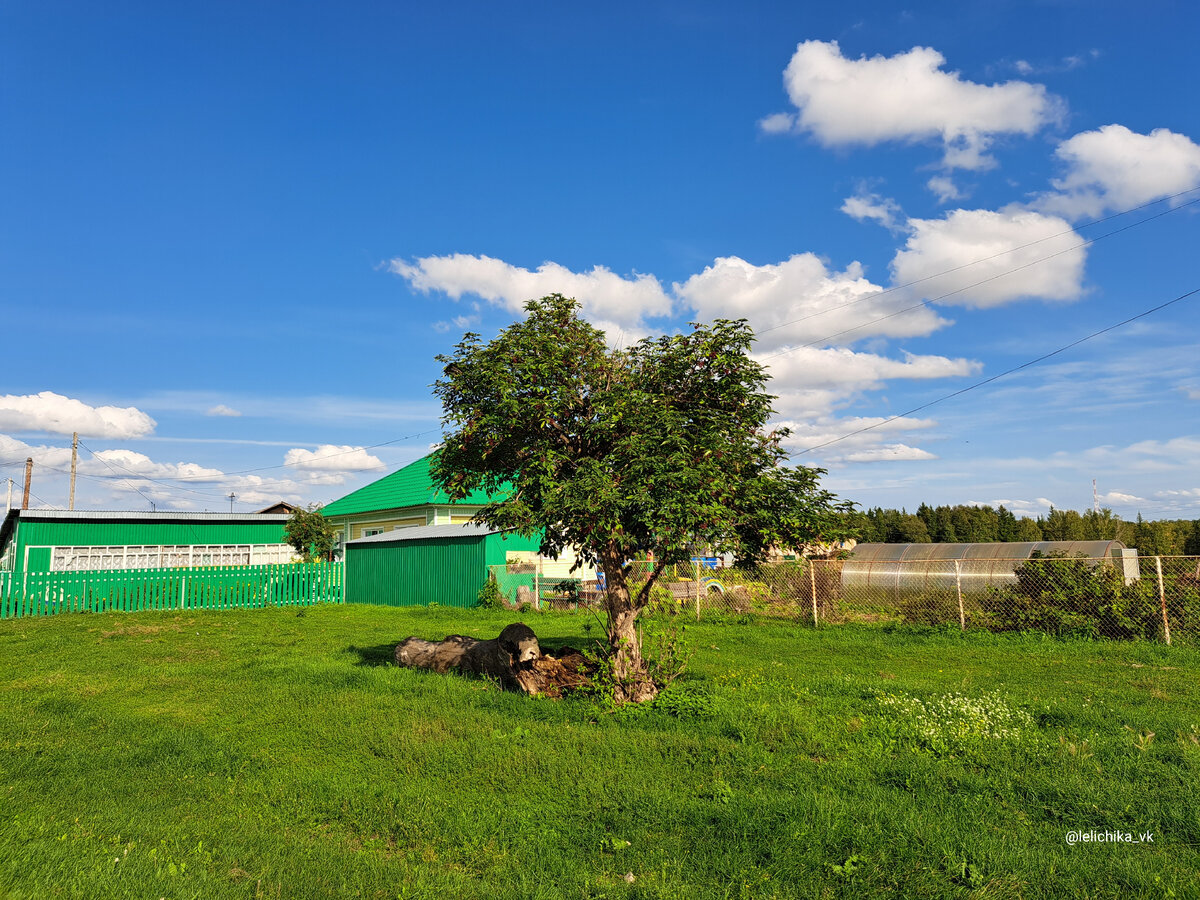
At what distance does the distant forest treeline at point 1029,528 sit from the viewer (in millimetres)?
46781

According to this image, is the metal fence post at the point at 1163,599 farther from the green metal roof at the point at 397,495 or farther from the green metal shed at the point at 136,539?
the green metal shed at the point at 136,539

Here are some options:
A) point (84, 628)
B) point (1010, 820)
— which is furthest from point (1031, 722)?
point (84, 628)

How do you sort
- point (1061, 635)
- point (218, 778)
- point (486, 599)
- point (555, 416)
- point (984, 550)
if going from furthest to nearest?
point (984, 550) → point (486, 599) → point (1061, 635) → point (555, 416) → point (218, 778)

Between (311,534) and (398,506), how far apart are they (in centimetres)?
451

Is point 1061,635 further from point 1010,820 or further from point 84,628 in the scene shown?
point 84,628

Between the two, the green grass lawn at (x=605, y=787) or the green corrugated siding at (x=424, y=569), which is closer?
the green grass lawn at (x=605, y=787)

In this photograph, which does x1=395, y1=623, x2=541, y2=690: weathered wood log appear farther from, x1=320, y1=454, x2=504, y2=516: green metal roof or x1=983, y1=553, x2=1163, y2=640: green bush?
x1=320, y1=454, x2=504, y2=516: green metal roof

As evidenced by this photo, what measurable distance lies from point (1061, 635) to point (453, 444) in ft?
37.8

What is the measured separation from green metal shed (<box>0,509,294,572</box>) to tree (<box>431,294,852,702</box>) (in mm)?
26809

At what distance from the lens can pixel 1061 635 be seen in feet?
42.8

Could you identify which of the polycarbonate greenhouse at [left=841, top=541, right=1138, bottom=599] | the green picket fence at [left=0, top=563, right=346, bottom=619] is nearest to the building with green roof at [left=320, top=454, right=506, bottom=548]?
the green picket fence at [left=0, top=563, right=346, bottom=619]

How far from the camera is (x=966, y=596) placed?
15.2 meters

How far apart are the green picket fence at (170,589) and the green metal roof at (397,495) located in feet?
25.4

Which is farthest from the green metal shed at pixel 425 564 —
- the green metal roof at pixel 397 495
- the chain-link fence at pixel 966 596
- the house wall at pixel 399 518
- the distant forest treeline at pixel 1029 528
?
the distant forest treeline at pixel 1029 528
